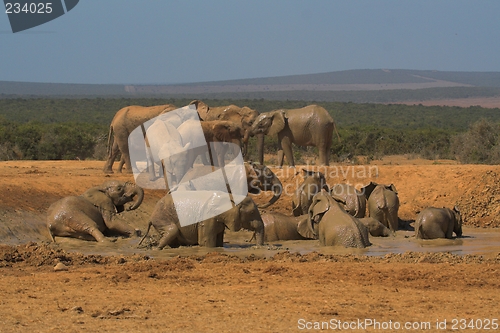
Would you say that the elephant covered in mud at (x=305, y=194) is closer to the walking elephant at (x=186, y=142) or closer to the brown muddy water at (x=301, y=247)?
the brown muddy water at (x=301, y=247)

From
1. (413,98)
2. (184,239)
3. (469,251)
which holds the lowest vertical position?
(413,98)

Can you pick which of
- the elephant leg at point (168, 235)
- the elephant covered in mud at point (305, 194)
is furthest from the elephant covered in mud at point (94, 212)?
the elephant covered in mud at point (305, 194)

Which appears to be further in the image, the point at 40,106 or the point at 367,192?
the point at 40,106

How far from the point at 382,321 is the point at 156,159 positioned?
Result: 1236 cm

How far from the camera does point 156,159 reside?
64.6 ft

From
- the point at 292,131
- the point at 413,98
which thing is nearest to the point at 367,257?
the point at 292,131

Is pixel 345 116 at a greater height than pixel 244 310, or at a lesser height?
lesser

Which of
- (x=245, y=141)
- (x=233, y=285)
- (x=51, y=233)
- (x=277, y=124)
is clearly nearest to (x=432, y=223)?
(x=233, y=285)

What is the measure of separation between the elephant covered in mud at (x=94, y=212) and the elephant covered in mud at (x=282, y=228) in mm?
2335

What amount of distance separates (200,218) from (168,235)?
23.0 inches

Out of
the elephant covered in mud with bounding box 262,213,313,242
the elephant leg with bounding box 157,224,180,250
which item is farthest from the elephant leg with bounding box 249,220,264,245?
the elephant leg with bounding box 157,224,180,250

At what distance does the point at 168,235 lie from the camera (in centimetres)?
1381

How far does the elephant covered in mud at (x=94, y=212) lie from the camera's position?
48.6ft

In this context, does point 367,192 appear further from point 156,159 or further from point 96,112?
point 96,112
